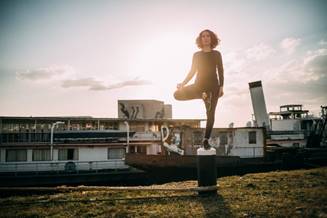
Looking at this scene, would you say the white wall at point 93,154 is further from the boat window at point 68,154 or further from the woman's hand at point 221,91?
the woman's hand at point 221,91

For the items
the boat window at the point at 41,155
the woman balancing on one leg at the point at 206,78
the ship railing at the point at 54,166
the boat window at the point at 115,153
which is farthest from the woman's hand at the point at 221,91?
the boat window at the point at 41,155

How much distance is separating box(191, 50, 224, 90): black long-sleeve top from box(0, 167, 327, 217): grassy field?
175 centimetres

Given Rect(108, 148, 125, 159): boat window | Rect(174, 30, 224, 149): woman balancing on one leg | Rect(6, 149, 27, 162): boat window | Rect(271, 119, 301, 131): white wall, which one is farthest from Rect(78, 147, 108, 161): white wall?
Rect(271, 119, 301, 131): white wall

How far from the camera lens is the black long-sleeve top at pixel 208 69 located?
4.92m

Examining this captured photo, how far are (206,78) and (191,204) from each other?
6.56 ft

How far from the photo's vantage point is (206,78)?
4922mm

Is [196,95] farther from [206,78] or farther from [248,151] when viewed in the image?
[248,151]

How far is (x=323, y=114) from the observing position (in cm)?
4181

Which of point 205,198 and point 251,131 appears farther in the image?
point 251,131

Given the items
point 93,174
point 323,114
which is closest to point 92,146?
point 93,174

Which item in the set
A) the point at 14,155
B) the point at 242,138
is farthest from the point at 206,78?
the point at 14,155

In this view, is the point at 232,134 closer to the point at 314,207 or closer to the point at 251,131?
the point at 251,131

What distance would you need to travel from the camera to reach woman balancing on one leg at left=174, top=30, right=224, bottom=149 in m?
4.93

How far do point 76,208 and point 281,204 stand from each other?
8.73 ft
